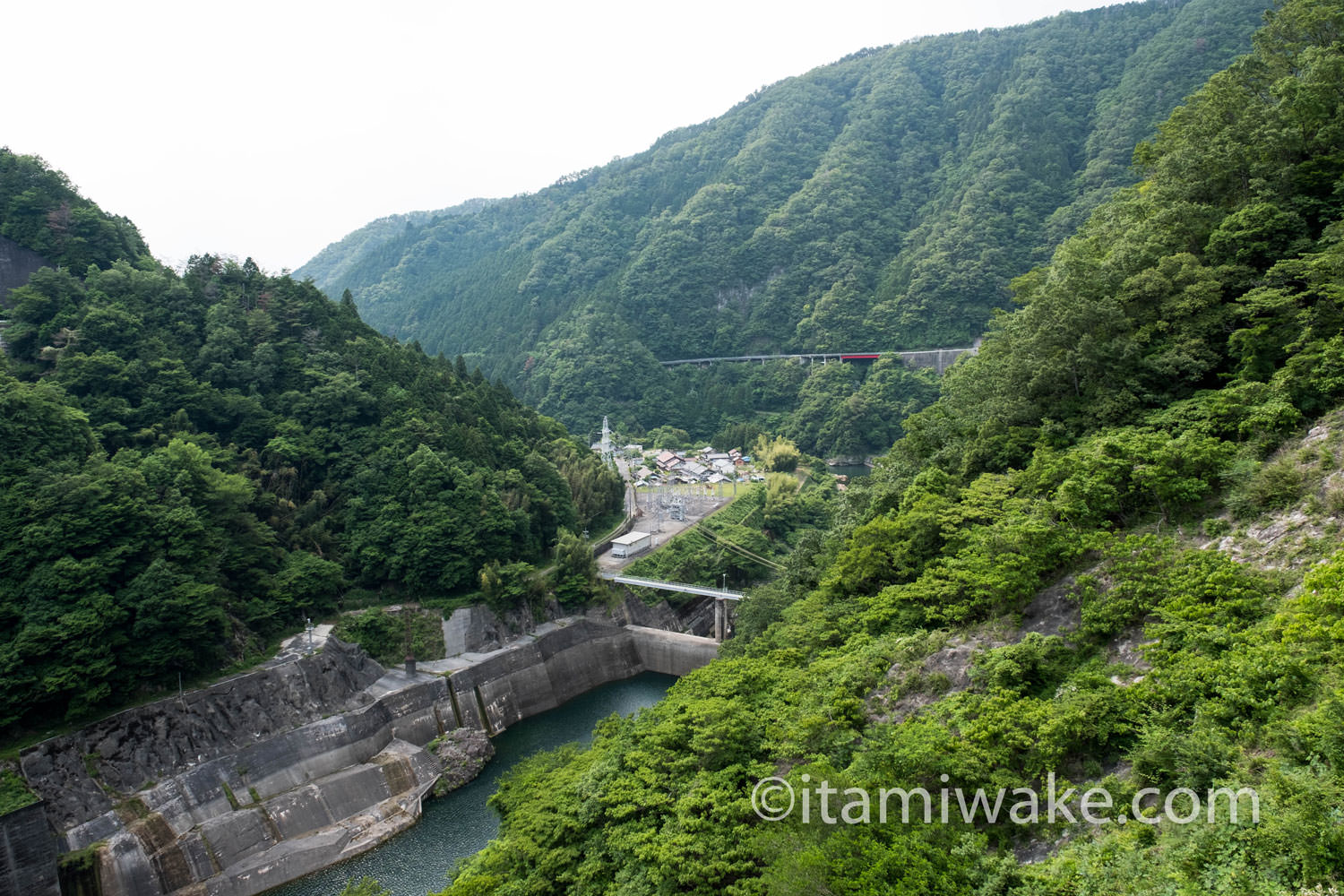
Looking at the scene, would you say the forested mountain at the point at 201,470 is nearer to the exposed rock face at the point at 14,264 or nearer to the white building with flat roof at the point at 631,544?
the exposed rock face at the point at 14,264

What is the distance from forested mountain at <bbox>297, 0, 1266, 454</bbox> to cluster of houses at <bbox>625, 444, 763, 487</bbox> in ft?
42.2

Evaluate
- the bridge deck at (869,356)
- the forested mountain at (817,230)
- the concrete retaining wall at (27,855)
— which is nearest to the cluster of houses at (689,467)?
the forested mountain at (817,230)

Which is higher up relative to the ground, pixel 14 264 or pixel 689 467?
pixel 14 264

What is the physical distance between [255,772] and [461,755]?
753cm

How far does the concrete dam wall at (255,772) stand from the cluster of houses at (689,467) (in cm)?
3250

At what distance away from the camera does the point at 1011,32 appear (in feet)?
408

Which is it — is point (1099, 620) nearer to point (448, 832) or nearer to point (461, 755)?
point (448, 832)

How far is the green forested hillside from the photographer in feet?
32.9

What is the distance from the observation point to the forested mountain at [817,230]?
90.6m

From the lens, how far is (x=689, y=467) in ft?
227

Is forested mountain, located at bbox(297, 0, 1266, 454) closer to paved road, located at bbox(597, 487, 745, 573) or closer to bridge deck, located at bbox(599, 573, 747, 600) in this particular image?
paved road, located at bbox(597, 487, 745, 573)

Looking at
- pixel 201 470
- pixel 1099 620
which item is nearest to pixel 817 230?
pixel 201 470

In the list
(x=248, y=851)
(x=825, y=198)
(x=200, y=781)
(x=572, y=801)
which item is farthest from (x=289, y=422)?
(x=825, y=198)

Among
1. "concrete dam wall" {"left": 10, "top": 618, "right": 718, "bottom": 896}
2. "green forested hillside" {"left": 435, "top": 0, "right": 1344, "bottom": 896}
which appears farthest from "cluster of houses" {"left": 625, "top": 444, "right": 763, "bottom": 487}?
"green forested hillside" {"left": 435, "top": 0, "right": 1344, "bottom": 896}
